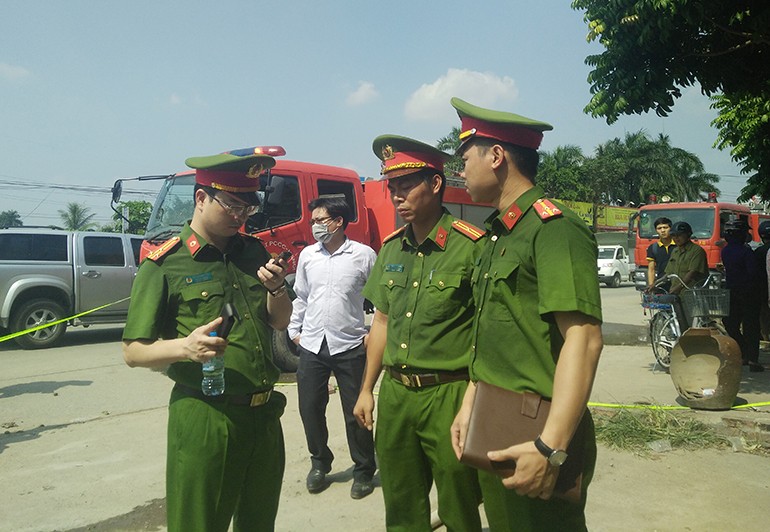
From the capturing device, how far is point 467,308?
277 centimetres

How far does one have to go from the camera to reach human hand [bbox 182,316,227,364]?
213cm

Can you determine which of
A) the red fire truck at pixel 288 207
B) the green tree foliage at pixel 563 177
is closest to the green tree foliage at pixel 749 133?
the red fire truck at pixel 288 207

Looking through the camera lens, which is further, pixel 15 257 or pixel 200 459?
pixel 15 257

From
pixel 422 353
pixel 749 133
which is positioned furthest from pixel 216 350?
pixel 749 133

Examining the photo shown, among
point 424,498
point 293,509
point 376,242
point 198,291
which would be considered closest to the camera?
point 198,291

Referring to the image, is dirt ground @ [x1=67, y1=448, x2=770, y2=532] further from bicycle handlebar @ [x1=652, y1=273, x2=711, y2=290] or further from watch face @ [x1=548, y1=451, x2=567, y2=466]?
bicycle handlebar @ [x1=652, y1=273, x2=711, y2=290]

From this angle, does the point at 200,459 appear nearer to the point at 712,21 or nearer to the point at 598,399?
the point at 598,399

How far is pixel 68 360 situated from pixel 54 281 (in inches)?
71.1

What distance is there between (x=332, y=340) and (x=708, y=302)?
14.6ft

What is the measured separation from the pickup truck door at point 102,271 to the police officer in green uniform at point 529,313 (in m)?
9.90

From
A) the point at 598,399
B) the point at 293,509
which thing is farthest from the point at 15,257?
the point at 598,399

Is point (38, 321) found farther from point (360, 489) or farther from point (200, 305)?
point (200, 305)

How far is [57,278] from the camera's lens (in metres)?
10.4

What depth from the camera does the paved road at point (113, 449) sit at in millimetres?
3822
